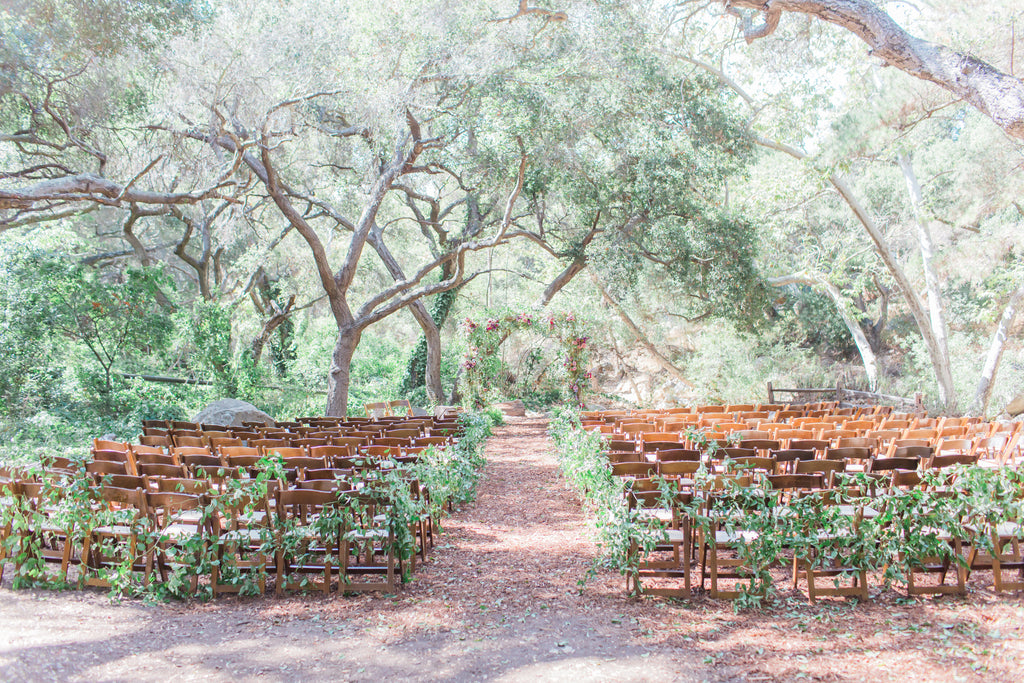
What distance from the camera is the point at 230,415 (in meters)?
11.3

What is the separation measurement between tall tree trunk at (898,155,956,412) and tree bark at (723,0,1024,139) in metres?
12.6

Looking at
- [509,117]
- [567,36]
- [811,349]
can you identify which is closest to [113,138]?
[509,117]

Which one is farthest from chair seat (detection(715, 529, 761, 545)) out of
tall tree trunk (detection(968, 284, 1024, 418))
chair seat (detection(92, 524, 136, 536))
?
tall tree trunk (detection(968, 284, 1024, 418))

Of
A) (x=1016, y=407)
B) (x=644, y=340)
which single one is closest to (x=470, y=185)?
(x=644, y=340)

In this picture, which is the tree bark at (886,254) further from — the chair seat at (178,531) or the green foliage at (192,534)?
the chair seat at (178,531)

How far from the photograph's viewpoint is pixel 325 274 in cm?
1454

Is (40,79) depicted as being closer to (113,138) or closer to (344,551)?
(113,138)

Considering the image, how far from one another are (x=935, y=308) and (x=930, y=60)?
1454cm

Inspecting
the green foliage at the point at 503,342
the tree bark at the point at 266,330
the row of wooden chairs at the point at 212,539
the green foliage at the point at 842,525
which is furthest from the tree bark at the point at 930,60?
the tree bark at the point at 266,330

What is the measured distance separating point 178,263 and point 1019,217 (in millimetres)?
27994

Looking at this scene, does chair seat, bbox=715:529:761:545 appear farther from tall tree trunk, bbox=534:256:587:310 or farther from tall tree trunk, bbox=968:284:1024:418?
tall tree trunk, bbox=968:284:1024:418

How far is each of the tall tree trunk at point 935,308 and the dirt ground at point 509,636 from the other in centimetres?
1475

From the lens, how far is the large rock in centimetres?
1123

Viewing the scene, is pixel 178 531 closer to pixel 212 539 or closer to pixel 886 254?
pixel 212 539
